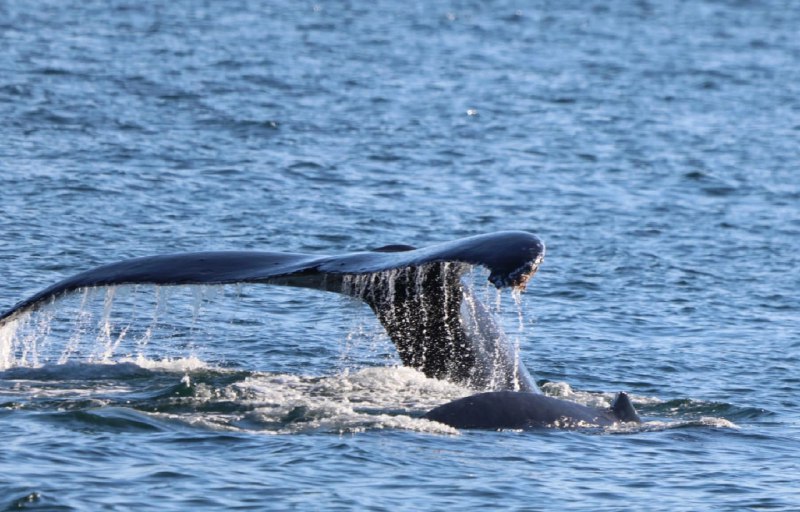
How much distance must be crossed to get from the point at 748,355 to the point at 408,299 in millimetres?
5882

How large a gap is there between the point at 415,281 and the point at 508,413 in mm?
1133

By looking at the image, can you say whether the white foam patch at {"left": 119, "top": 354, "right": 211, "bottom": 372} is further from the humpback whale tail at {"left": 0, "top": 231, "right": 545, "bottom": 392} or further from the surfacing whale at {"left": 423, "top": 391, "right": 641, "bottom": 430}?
the surfacing whale at {"left": 423, "top": 391, "right": 641, "bottom": 430}

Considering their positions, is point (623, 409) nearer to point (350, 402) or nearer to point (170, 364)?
point (350, 402)

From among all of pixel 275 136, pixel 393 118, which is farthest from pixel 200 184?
pixel 393 118

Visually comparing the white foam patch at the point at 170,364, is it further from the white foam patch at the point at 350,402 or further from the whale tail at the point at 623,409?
the whale tail at the point at 623,409

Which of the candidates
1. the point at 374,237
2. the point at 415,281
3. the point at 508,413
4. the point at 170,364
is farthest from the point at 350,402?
the point at 374,237

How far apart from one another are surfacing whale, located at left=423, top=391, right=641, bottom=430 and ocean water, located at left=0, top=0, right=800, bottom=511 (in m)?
0.11

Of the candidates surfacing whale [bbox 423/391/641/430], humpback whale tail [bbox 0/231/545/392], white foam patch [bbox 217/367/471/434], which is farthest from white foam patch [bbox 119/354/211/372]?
surfacing whale [bbox 423/391/641/430]

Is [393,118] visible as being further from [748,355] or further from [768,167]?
[748,355]

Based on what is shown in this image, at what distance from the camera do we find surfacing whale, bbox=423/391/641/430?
10.6 metres

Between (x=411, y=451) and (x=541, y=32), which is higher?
(x=541, y=32)

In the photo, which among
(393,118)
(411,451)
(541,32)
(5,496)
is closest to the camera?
(5,496)

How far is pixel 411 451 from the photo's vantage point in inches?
408

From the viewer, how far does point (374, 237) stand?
1958cm
